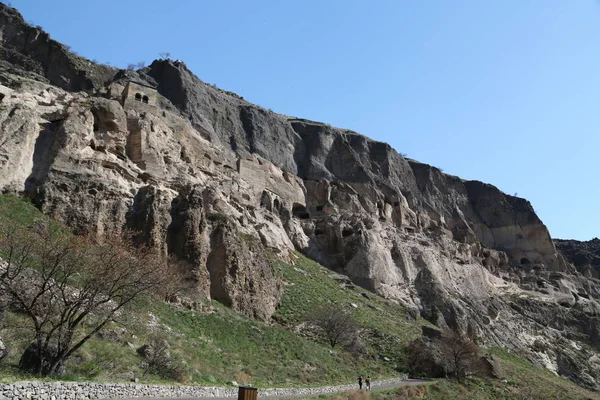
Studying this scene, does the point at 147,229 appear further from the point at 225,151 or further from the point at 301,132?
the point at 301,132

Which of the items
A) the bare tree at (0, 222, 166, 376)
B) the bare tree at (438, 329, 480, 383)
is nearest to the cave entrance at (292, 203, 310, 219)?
the bare tree at (438, 329, 480, 383)

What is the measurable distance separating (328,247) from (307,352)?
2827 cm

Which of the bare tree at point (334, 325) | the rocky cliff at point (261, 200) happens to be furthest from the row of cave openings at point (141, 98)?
the bare tree at point (334, 325)

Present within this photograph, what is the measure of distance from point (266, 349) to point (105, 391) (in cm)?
1415

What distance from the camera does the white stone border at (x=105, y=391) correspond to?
11.6m

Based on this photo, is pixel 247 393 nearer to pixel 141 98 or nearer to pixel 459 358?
pixel 459 358

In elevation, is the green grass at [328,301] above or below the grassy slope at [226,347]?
above

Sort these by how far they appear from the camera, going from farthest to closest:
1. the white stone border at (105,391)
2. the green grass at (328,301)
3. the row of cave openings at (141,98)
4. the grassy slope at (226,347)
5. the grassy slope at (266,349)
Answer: the row of cave openings at (141,98) → the green grass at (328,301) → the grassy slope at (266,349) → the grassy slope at (226,347) → the white stone border at (105,391)

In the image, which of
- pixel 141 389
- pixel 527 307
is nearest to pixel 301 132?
pixel 527 307

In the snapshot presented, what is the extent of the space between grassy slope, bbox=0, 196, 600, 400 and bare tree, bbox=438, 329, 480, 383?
43.9 inches

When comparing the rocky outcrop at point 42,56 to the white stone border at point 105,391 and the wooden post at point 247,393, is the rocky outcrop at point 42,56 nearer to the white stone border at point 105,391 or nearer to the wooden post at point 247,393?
the white stone border at point 105,391

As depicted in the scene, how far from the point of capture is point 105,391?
13641 millimetres

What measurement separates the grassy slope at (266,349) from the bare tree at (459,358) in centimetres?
111

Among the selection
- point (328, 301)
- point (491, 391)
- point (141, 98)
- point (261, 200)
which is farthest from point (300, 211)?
point (491, 391)
